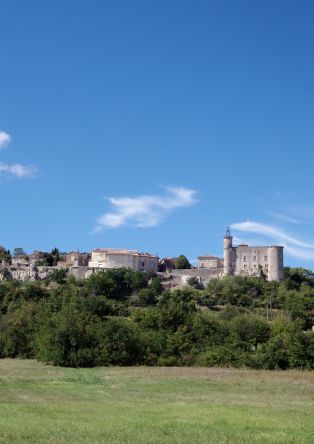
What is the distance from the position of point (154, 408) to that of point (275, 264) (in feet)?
359

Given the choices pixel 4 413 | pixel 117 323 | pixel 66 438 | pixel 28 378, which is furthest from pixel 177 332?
pixel 66 438

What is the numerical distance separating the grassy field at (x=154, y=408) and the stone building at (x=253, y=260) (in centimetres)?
9364

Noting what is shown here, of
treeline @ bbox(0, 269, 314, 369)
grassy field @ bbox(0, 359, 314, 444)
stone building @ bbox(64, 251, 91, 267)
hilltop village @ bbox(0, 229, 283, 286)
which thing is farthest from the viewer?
stone building @ bbox(64, 251, 91, 267)

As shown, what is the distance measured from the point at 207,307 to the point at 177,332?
5968cm

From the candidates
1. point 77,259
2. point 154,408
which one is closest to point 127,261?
point 77,259

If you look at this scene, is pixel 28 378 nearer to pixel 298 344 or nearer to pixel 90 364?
pixel 90 364

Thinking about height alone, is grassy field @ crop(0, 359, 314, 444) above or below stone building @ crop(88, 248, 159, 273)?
below

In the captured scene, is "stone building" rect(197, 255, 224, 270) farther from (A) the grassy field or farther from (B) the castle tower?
(A) the grassy field

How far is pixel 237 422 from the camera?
15328mm

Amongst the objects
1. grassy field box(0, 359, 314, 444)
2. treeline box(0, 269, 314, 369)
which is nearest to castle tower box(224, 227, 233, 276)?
treeline box(0, 269, 314, 369)

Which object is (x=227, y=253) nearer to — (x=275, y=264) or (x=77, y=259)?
(x=275, y=264)

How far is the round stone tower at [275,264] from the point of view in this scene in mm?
123875

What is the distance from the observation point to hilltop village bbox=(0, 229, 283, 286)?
4990 inches

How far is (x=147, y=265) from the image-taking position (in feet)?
443
